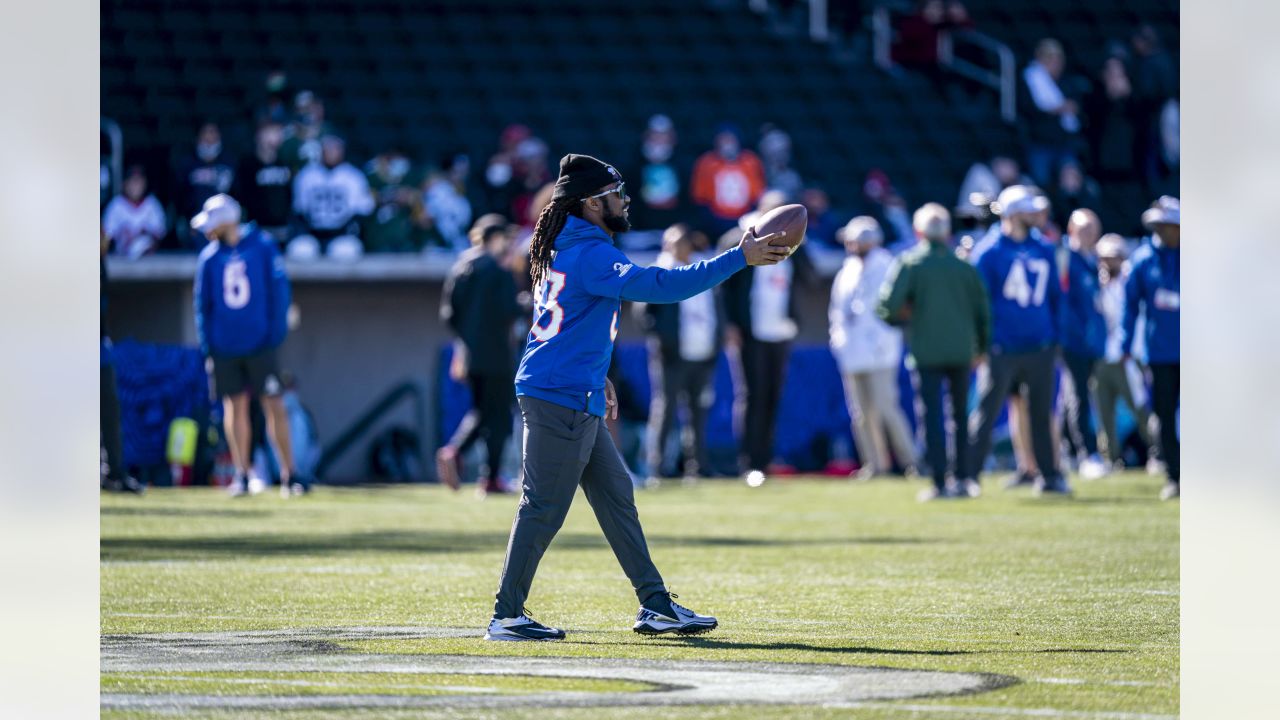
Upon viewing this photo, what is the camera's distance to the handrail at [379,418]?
2303 cm

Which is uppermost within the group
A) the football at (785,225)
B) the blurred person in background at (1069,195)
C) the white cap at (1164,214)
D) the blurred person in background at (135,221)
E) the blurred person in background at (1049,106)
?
the blurred person in background at (1049,106)

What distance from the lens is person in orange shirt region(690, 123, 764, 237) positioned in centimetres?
2425

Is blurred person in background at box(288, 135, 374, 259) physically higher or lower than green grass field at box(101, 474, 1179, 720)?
higher

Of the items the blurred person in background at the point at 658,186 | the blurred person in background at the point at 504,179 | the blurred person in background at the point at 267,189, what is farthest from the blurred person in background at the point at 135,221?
the blurred person in background at the point at 658,186

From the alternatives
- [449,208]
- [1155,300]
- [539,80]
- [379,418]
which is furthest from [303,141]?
[1155,300]

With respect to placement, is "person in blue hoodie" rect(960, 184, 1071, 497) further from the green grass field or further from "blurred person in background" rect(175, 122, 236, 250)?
"blurred person in background" rect(175, 122, 236, 250)

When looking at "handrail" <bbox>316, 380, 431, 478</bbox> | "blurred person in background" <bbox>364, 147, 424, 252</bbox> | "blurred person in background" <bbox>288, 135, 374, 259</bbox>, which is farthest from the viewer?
"blurred person in background" <bbox>364, 147, 424, 252</bbox>

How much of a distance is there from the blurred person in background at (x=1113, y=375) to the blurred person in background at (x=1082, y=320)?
10.0 inches

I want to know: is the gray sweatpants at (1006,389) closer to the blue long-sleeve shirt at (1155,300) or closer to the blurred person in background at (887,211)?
the blue long-sleeve shirt at (1155,300)

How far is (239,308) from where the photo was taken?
56.3 feet

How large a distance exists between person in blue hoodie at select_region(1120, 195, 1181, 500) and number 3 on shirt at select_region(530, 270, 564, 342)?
9.44 meters

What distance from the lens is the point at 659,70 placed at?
93.4ft

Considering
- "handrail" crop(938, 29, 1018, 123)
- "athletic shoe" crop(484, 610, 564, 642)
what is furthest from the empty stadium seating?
"athletic shoe" crop(484, 610, 564, 642)
